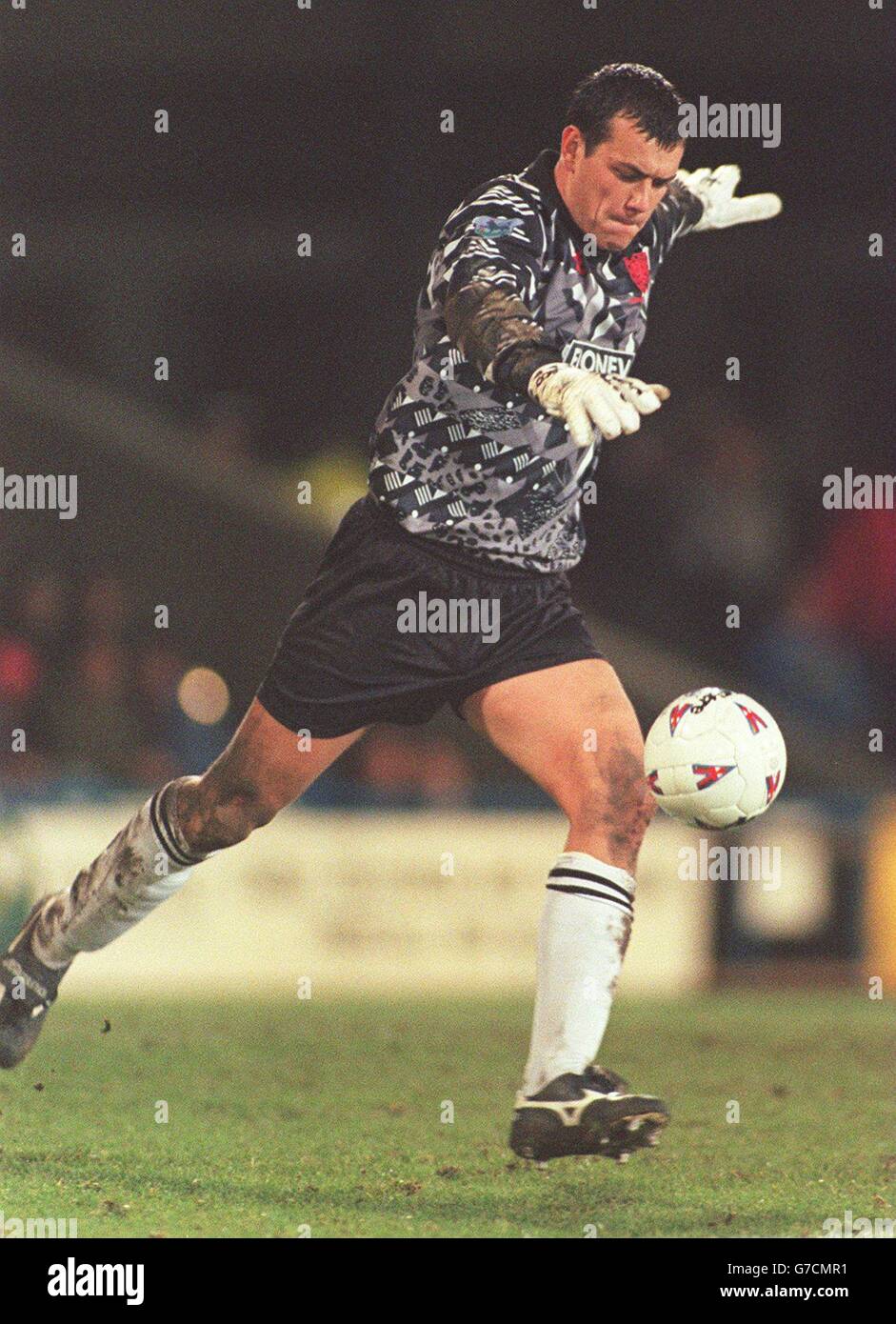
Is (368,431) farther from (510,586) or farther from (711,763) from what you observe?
(711,763)

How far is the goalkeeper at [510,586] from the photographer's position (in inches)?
209

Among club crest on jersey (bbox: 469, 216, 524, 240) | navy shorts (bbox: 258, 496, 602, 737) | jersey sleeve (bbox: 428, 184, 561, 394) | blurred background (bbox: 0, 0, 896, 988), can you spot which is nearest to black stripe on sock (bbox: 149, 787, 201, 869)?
navy shorts (bbox: 258, 496, 602, 737)

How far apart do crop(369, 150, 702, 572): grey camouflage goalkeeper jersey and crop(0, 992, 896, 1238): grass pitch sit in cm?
166

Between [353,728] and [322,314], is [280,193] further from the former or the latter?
[353,728]

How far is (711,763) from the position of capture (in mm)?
5164

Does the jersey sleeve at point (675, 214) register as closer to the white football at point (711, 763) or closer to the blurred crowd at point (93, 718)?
the white football at point (711, 763)

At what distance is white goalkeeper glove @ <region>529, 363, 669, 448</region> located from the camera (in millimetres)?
4434

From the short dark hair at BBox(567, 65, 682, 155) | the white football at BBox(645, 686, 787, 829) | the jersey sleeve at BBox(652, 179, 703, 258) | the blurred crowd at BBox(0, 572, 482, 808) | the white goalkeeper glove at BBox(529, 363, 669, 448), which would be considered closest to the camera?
the white goalkeeper glove at BBox(529, 363, 669, 448)

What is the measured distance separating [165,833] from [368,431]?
8.36 meters

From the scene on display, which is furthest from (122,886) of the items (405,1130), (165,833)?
(405,1130)

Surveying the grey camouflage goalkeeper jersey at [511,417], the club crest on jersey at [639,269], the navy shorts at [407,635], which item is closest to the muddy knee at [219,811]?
the navy shorts at [407,635]

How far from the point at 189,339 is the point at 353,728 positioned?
10198 millimetres

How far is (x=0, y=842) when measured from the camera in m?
10.3

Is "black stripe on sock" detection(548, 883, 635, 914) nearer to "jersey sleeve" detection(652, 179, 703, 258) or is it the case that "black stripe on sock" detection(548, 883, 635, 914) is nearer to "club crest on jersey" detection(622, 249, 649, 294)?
"club crest on jersey" detection(622, 249, 649, 294)
